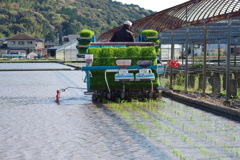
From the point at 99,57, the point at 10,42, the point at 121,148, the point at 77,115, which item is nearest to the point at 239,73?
the point at 99,57

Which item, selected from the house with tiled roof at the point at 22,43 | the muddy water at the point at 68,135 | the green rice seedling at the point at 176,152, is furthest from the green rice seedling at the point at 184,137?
the house with tiled roof at the point at 22,43

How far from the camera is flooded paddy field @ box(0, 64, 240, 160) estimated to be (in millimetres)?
8016

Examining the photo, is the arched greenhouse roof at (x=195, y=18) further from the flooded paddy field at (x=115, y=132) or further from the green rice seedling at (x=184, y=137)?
the green rice seedling at (x=184, y=137)

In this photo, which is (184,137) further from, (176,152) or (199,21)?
(199,21)

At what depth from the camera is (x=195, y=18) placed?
19.9 meters

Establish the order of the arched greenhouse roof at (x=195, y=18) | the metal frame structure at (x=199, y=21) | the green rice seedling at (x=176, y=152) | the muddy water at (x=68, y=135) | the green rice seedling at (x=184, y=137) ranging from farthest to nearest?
1. the arched greenhouse roof at (x=195, y=18)
2. the metal frame structure at (x=199, y=21)
3. the green rice seedling at (x=184, y=137)
4. the muddy water at (x=68, y=135)
5. the green rice seedling at (x=176, y=152)

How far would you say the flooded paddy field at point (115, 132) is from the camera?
26.3 feet

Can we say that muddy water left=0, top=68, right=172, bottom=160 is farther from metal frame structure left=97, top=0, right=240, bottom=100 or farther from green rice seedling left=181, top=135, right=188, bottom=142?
metal frame structure left=97, top=0, right=240, bottom=100

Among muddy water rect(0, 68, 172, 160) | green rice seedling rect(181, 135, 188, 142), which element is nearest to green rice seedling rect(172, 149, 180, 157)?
muddy water rect(0, 68, 172, 160)

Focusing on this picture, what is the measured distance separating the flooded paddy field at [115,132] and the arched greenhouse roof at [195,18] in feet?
11.3

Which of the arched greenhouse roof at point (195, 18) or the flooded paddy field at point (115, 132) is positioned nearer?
the flooded paddy field at point (115, 132)

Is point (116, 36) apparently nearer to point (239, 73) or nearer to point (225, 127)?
point (239, 73)

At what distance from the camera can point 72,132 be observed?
10227 mm

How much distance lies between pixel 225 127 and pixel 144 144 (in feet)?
8.11
